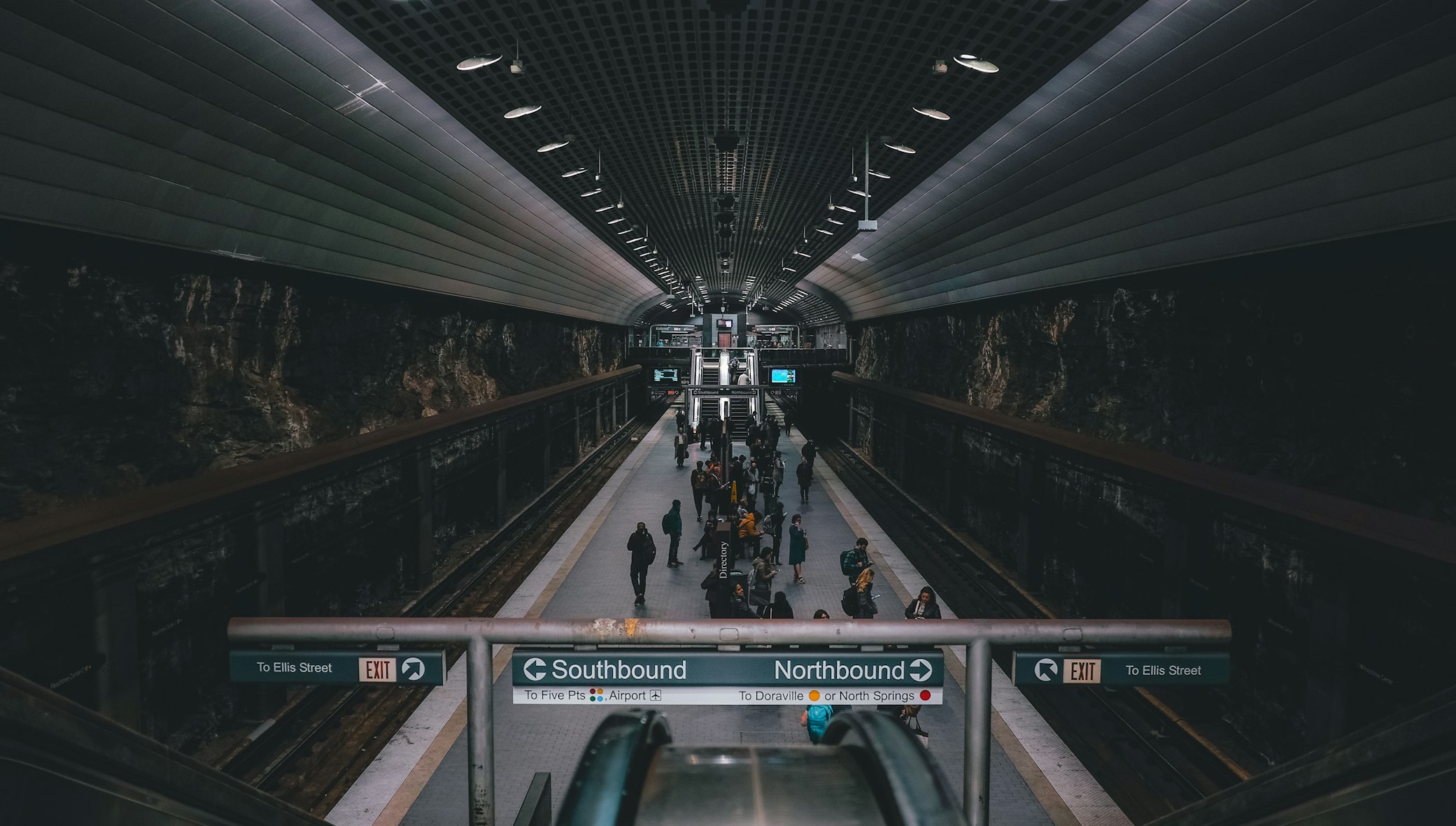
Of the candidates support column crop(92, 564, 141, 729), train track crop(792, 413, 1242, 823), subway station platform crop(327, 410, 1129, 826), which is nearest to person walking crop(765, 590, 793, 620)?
subway station platform crop(327, 410, 1129, 826)

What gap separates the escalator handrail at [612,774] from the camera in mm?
2469

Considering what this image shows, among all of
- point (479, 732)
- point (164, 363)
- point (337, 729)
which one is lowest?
point (337, 729)

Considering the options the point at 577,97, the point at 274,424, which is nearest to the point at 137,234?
the point at 274,424

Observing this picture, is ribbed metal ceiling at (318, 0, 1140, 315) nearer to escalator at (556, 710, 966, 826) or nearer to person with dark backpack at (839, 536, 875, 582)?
escalator at (556, 710, 966, 826)

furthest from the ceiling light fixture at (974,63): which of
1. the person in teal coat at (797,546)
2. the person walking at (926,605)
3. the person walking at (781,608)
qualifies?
the person in teal coat at (797,546)

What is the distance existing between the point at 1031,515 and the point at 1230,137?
262 inches

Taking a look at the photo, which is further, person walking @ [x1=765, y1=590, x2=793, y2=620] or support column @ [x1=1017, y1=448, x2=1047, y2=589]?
support column @ [x1=1017, y1=448, x2=1047, y2=589]

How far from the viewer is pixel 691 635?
12.9 ft

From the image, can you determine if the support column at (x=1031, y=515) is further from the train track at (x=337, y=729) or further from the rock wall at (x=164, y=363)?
the rock wall at (x=164, y=363)

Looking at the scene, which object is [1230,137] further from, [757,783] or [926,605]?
[757,783]

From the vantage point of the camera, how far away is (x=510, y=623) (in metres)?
3.99

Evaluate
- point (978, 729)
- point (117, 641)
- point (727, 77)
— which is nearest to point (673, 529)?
point (727, 77)

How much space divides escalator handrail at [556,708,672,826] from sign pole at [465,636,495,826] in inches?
45.2

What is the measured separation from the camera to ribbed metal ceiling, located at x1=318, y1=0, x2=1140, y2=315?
16.7ft
